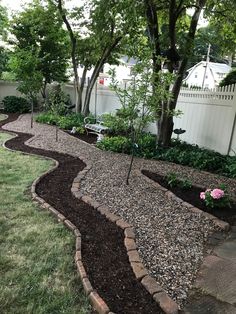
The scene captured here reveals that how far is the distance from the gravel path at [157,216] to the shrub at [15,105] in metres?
9.57

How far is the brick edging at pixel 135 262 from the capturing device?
83.7 inches

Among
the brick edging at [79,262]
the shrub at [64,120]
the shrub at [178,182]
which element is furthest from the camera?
the shrub at [64,120]

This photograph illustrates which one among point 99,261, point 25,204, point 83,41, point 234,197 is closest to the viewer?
point 99,261

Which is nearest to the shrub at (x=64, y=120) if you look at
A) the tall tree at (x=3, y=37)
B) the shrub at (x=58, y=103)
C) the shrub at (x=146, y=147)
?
the shrub at (x=58, y=103)

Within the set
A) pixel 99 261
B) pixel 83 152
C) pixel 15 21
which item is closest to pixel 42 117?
pixel 83 152

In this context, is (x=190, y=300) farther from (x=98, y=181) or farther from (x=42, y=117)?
(x=42, y=117)

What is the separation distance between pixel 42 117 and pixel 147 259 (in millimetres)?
9455

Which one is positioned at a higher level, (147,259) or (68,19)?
(68,19)

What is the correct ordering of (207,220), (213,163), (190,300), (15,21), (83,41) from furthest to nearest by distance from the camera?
(15,21)
(83,41)
(213,163)
(207,220)
(190,300)

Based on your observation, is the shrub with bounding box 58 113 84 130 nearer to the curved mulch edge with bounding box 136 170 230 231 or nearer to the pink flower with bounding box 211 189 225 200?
the curved mulch edge with bounding box 136 170 230 231

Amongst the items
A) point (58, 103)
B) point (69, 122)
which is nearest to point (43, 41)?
point (58, 103)

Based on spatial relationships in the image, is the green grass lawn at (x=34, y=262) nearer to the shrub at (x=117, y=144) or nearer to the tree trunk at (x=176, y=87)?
the shrub at (x=117, y=144)

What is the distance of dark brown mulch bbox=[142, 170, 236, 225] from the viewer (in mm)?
3623

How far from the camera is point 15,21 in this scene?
14.4 meters
